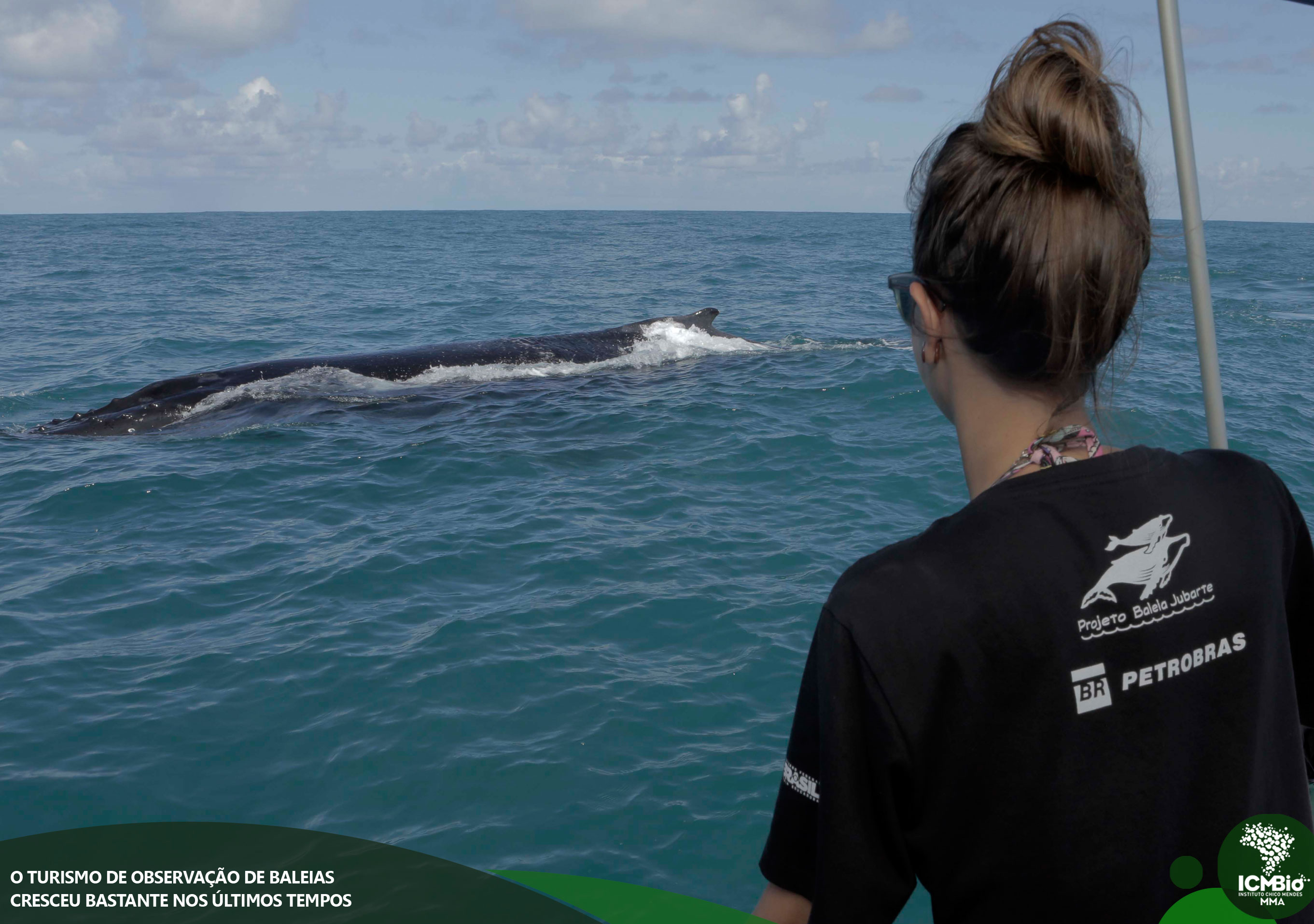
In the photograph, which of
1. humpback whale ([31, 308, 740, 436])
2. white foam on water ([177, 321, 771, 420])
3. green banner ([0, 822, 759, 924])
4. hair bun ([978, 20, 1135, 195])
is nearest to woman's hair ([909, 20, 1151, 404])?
hair bun ([978, 20, 1135, 195])

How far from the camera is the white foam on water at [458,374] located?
546 inches

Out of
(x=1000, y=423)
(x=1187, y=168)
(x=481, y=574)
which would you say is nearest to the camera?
(x=1000, y=423)

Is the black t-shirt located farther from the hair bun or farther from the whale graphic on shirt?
the hair bun

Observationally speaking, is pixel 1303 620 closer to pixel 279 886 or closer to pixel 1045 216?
pixel 1045 216

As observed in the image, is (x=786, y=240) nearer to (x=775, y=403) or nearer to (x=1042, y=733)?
(x=775, y=403)

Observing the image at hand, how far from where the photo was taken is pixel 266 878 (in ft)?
15.7

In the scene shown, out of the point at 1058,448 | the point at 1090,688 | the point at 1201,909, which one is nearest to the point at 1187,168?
the point at 1058,448

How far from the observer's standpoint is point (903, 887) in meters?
1.45

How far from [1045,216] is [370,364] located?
1469 cm

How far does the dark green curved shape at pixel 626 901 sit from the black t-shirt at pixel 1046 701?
3.43 metres

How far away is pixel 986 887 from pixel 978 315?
2.90 feet

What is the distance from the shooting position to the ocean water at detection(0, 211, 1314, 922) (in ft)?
17.7

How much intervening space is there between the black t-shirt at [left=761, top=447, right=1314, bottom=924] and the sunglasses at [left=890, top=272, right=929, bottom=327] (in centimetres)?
38

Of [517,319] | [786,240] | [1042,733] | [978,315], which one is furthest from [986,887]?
[786,240]
